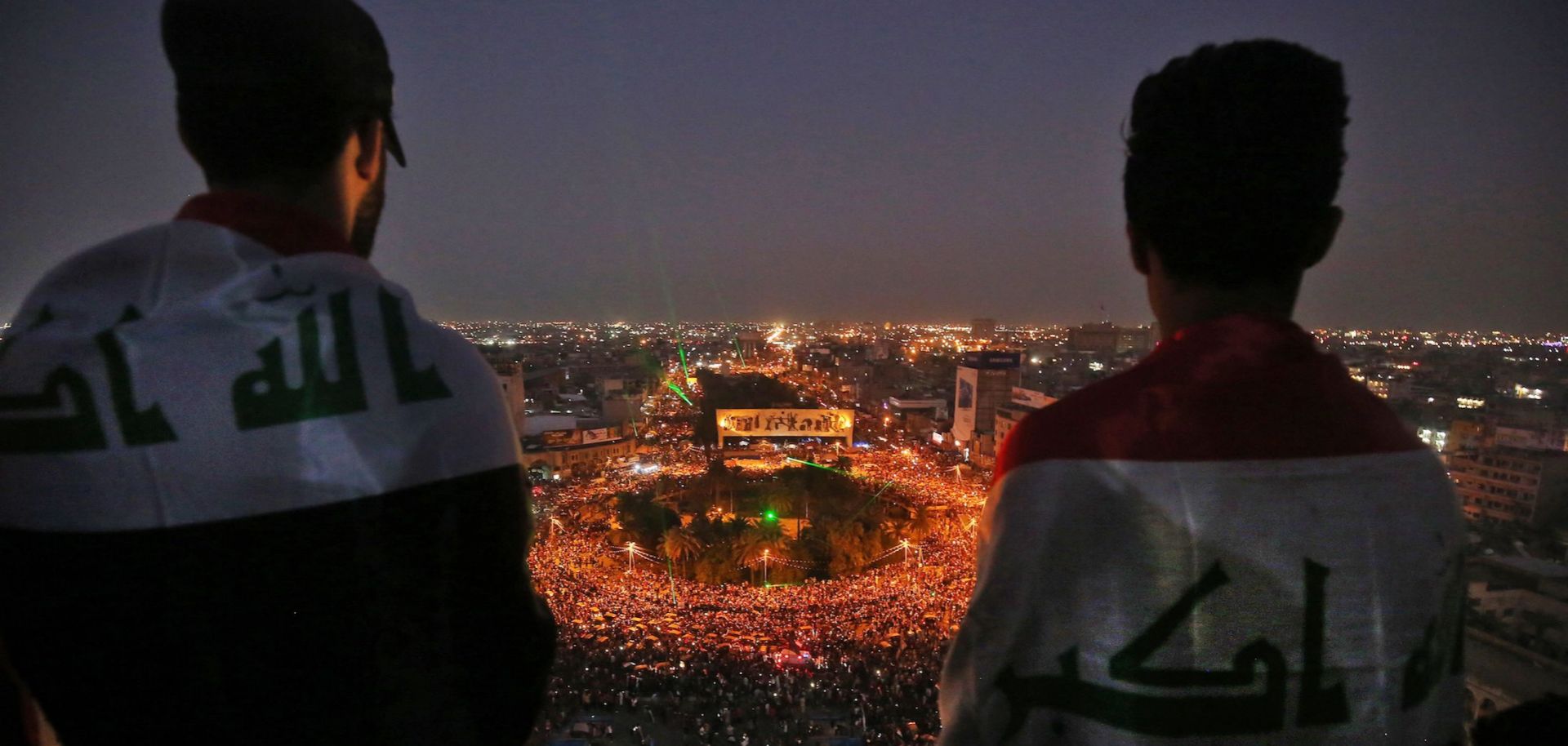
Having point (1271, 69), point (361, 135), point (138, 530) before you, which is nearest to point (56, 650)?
point (138, 530)

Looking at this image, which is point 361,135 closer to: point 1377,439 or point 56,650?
point 56,650

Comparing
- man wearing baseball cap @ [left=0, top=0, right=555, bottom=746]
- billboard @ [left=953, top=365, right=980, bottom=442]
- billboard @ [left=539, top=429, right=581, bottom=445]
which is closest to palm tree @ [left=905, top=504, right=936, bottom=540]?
billboard @ [left=539, top=429, right=581, bottom=445]

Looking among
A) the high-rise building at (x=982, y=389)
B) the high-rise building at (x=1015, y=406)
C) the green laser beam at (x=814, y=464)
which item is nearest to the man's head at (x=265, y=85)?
the green laser beam at (x=814, y=464)

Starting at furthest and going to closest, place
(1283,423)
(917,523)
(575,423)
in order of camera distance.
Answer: (575,423) < (917,523) < (1283,423)

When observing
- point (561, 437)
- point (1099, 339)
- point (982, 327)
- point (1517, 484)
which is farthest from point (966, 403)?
point (982, 327)

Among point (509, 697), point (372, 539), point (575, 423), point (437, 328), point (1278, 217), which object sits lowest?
point (575, 423)

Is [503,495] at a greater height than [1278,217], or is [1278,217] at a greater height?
[1278,217]

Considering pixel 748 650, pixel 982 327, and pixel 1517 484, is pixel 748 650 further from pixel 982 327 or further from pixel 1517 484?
pixel 982 327

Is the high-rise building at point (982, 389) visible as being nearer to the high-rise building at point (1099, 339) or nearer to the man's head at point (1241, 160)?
the man's head at point (1241, 160)
